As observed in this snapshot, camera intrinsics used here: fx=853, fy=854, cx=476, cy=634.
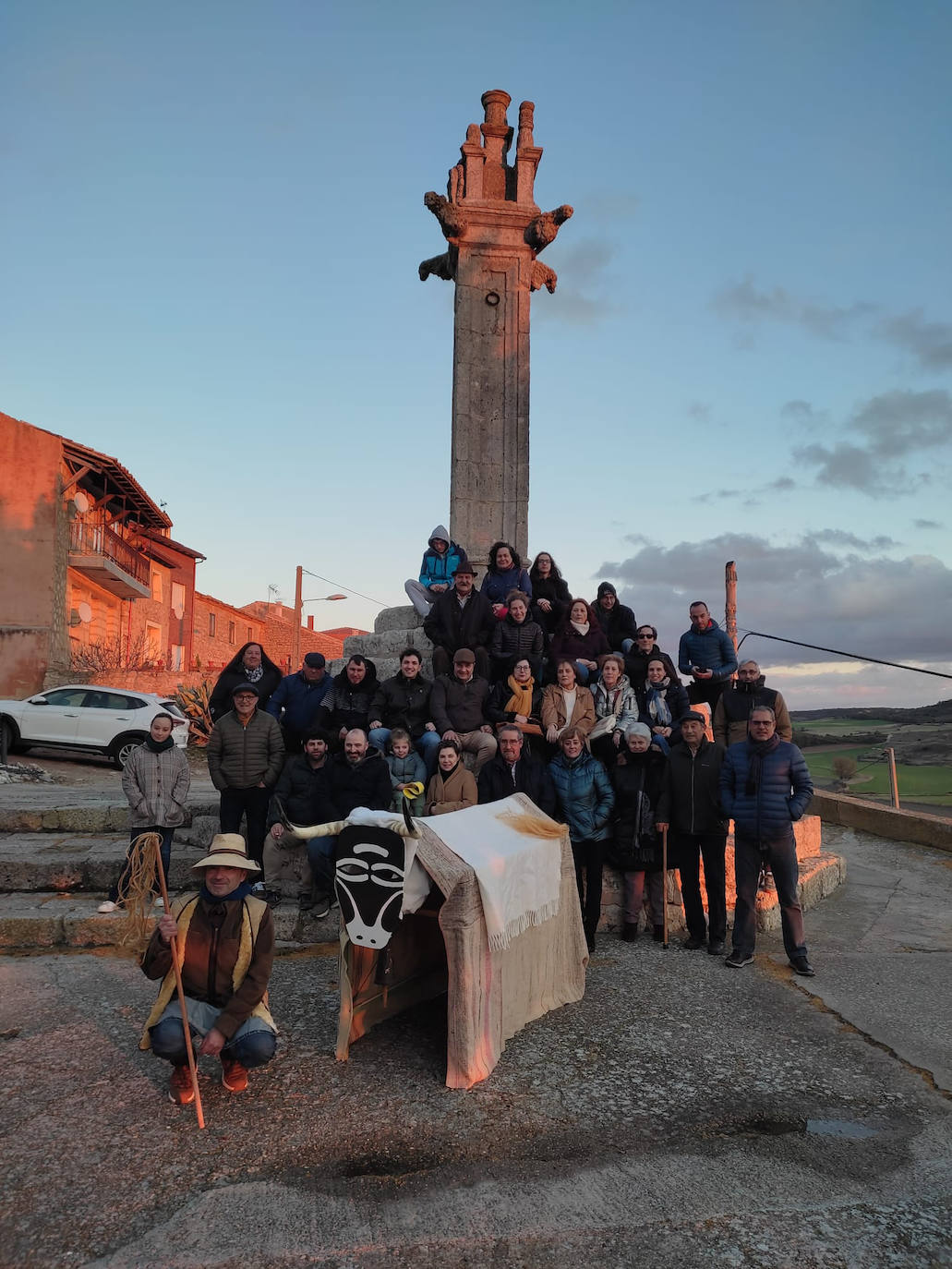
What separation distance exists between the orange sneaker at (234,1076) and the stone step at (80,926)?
2.12 metres

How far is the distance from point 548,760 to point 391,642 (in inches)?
110

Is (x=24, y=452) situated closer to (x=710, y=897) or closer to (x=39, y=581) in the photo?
(x=39, y=581)

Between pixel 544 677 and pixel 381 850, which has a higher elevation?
pixel 544 677

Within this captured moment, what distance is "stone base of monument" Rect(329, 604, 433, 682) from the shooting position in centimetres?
890

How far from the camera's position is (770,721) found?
6.07 m

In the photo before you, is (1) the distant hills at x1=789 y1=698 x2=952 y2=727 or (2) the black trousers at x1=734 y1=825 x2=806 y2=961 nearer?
(2) the black trousers at x1=734 y1=825 x2=806 y2=961

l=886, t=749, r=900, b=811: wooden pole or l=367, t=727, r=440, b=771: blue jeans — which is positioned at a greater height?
l=367, t=727, r=440, b=771: blue jeans

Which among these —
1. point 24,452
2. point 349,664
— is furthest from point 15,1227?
point 24,452

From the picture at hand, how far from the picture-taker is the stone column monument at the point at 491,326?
1073 cm

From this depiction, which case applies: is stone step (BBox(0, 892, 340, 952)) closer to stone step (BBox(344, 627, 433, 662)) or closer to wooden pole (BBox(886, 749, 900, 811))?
stone step (BBox(344, 627, 433, 662))

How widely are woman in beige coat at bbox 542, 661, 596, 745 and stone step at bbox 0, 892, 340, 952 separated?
7.42ft

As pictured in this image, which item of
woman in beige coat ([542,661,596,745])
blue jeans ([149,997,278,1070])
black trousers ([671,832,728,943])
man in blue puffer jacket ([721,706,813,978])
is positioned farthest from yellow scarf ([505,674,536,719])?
blue jeans ([149,997,278,1070])

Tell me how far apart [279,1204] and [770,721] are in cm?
435

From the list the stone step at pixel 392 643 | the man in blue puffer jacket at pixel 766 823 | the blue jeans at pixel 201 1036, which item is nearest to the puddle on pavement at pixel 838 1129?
the man in blue puffer jacket at pixel 766 823
